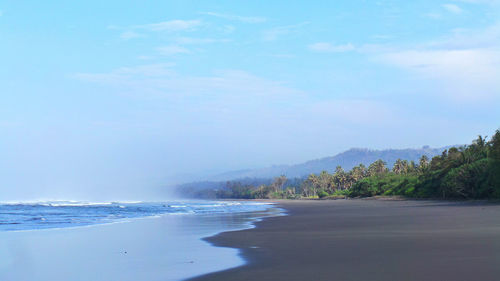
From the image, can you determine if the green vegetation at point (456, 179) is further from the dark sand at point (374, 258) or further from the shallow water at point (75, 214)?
the dark sand at point (374, 258)

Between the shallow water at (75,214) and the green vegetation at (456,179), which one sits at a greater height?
the green vegetation at (456,179)

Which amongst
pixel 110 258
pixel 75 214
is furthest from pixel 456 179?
pixel 110 258

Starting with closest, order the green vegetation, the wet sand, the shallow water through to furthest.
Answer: the wet sand → the shallow water → the green vegetation

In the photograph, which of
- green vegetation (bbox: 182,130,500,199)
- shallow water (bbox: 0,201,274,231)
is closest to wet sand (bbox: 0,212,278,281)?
shallow water (bbox: 0,201,274,231)

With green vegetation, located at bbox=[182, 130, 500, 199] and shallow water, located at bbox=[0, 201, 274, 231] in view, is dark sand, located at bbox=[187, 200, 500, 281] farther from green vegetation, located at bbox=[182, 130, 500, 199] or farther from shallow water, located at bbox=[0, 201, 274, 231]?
green vegetation, located at bbox=[182, 130, 500, 199]

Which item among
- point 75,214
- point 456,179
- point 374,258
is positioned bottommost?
point 374,258

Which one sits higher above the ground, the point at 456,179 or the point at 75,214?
the point at 456,179

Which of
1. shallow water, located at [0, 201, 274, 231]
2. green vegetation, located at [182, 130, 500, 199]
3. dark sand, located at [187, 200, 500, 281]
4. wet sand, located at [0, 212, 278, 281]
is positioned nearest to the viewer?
dark sand, located at [187, 200, 500, 281]

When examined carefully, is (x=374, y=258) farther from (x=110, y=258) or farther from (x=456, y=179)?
(x=456, y=179)

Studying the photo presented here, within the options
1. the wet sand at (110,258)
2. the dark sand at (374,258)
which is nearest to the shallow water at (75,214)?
the wet sand at (110,258)

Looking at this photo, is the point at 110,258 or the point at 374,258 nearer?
the point at 374,258

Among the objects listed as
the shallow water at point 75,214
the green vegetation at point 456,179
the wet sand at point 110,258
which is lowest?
the wet sand at point 110,258

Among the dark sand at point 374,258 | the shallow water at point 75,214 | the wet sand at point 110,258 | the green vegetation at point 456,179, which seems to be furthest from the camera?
the green vegetation at point 456,179

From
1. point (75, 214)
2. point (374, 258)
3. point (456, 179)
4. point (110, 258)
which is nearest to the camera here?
point (374, 258)
